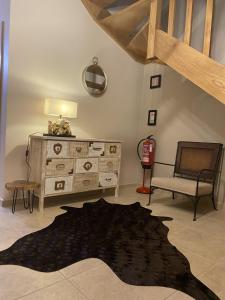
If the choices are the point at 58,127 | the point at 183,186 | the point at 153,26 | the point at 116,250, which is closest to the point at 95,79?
the point at 58,127

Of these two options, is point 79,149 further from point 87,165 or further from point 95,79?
point 95,79

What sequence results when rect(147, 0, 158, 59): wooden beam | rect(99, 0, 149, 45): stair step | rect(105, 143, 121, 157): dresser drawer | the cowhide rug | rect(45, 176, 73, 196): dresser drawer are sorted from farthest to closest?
rect(105, 143, 121, 157): dresser drawer, rect(45, 176, 73, 196): dresser drawer, rect(99, 0, 149, 45): stair step, rect(147, 0, 158, 59): wooden beam, the cowhide rug

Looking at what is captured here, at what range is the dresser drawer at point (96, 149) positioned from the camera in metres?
3.10

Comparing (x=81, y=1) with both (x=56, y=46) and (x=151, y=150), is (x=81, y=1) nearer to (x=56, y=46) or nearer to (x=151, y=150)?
(x=56, y=46)

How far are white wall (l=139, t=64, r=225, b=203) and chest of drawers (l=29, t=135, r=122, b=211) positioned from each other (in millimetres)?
980

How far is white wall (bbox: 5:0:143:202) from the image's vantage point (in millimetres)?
2818

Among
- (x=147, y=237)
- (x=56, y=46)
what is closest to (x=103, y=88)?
(x=56, y=46)

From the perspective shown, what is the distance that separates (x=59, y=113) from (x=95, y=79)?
0.99 meters

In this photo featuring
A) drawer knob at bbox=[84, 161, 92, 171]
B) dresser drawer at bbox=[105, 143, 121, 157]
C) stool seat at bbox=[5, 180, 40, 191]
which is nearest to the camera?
stool seat at bbox=[5, 180, 40, 191]

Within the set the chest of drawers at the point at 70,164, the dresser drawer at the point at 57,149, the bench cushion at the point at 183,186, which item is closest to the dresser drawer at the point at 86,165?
the chest of drawers at the point at 70,164

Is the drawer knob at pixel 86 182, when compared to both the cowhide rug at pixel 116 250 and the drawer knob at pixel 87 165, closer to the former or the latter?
the drawer knob at pixel 87 165

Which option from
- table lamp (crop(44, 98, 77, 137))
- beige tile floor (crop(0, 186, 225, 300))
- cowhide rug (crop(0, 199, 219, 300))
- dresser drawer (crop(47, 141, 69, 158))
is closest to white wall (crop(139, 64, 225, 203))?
beige tile floor (crop(0, 186, 225, 300))

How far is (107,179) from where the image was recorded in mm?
3354

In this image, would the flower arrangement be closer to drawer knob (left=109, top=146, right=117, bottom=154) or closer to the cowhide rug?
drawer knob (left=109, top=146, right=117, bottom=154)
